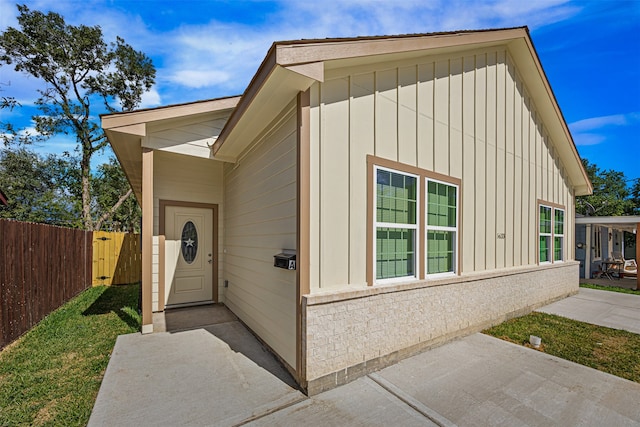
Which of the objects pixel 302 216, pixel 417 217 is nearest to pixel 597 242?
pixel 417 217

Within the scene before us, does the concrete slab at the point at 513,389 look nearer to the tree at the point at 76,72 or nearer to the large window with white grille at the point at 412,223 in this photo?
the large window with white grille at the point at 412,223

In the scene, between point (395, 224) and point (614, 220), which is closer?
point (395, 224)

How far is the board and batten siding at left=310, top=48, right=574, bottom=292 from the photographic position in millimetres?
3148

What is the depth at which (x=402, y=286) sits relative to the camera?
12.0ft

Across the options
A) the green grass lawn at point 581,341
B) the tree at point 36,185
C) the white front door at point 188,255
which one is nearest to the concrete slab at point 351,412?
the green grass lawn at point 581,341

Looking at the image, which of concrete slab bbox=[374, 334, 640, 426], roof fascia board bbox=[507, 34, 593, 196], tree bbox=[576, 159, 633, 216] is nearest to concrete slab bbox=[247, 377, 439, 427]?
concrete slab bbox=[374, 334, 640, 426]

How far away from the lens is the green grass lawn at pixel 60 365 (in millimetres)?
2535

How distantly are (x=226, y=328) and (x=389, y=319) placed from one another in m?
2.81

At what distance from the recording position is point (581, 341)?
447 cm

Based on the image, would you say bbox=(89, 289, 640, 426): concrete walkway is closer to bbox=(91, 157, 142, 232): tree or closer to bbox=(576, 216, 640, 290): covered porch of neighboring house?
bbox=(576, 216, 640, 290): covered porch of neighboring house

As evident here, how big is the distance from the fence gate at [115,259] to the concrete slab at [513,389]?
29.5 feet

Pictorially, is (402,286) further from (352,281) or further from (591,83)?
(591,83)

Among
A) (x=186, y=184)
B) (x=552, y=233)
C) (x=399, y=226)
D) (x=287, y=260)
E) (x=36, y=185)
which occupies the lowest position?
(x=287, y=260)

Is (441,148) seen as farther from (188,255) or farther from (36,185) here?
(36,185)
